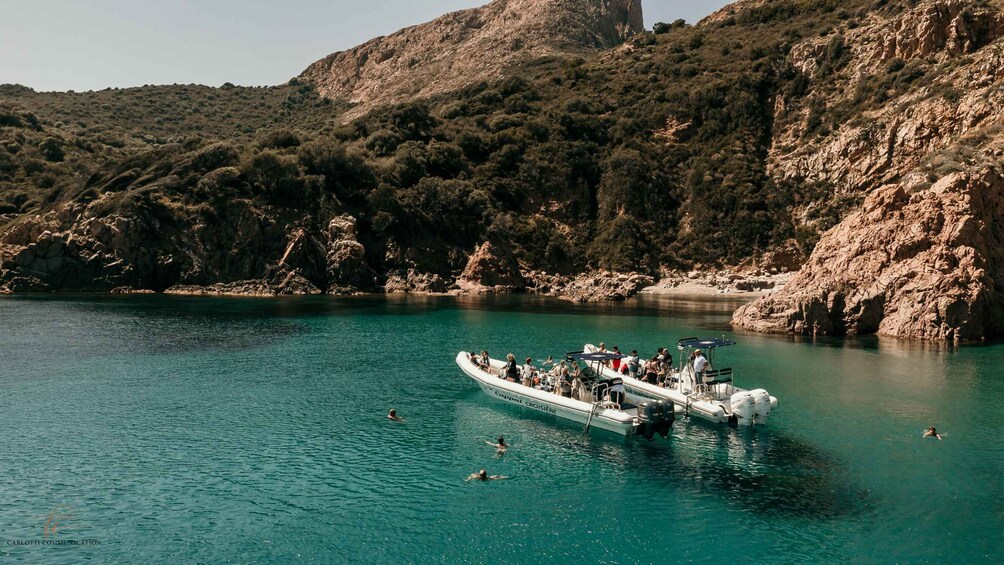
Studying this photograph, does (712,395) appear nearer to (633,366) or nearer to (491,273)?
(633,366)

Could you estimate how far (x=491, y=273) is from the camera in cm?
9719

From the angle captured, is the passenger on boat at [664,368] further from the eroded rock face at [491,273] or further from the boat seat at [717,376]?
the eroded rock face at [491,273]

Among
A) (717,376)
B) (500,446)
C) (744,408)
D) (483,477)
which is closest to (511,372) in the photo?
(500,446)

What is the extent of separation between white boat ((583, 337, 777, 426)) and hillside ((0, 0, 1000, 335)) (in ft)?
178

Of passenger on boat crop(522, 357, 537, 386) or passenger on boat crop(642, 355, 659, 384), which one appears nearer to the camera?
passenger on boat crop(522, 357, 537, 386)

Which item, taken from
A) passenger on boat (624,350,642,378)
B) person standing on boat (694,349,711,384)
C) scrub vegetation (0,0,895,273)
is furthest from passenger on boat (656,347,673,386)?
scrub vegetation (0,0,895,273)

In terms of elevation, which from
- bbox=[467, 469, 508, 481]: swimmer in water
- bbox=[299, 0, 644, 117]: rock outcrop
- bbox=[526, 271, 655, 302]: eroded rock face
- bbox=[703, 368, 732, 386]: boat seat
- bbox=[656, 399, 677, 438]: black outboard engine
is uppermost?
bbox=[299, 0, 644, 117]: rock outcrop

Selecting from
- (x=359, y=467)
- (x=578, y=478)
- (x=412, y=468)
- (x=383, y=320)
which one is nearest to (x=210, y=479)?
(x=359, y=467)

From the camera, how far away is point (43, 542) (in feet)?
58.0

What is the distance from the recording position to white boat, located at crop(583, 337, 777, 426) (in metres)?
28.5

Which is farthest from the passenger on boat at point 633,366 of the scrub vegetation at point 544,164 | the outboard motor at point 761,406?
the scrub vegetation at point 544,164

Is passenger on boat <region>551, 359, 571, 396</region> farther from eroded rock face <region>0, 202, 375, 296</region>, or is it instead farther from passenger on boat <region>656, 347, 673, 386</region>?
eroded rock face <region>0, 202, 375, 296</region>

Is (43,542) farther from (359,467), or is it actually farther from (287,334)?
(287,334)

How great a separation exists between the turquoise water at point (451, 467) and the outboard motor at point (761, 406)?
730mm
